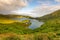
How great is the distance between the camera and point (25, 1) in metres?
8.73

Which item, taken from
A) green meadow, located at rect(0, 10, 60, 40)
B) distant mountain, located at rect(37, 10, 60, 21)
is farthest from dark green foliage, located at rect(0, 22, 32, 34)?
distant mountain, located at rect(37, 10, 60, 21)

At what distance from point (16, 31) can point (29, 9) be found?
1264 mm

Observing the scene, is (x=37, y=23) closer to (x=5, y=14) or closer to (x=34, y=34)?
(x=34, y=34)

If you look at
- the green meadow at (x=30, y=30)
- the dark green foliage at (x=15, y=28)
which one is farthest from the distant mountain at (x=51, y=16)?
the dark green foliage at (x=15, y=28)

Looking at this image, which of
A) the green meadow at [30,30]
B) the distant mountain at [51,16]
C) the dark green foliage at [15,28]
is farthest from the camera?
the distant mountain at [51,16]

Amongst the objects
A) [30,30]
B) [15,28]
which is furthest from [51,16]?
[15,28]

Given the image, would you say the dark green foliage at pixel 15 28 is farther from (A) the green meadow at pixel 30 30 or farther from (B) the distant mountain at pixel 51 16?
(B) the distant mountain at pixel 51 16

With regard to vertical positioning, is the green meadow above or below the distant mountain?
below

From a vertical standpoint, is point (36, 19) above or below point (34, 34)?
above

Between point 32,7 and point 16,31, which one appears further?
point 32,7

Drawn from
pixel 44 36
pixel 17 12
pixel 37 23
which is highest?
pixel 17 12

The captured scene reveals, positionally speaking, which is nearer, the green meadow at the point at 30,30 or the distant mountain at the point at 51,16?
the green meadow at the point at 30,30

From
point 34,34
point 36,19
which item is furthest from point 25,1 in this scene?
point 34,34

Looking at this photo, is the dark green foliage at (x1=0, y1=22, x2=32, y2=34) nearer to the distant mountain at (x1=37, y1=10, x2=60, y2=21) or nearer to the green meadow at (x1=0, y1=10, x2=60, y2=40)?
the green meadow at (x1=0, y1=10, x2=60, y2=40)
